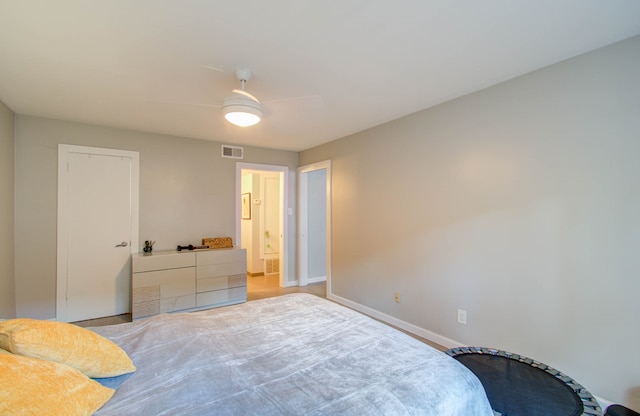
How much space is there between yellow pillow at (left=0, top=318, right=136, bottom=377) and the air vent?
12.0 feet

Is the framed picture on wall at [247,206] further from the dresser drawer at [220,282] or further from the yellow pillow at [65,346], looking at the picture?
the yellow pillow at [65,346]

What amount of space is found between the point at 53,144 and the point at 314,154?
3419 mm

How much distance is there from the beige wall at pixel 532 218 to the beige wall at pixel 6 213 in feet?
13.4

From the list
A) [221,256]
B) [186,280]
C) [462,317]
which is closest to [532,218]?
[462,317]

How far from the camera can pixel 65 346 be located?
1.13m

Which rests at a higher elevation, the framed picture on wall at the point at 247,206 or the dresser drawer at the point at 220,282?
the framed picture on wall at the point at 247,206

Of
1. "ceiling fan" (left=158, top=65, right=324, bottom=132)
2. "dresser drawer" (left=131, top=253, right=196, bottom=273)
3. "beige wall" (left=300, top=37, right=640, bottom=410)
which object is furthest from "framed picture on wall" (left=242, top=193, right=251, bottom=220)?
"beige wall" (left=300, top=37, right=640, bottom=410)

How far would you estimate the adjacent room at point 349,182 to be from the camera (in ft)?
5.16

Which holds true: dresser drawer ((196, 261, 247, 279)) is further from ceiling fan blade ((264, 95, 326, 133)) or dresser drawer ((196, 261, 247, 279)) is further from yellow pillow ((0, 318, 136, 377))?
yellow pillow ((0, 318, 136, 377))

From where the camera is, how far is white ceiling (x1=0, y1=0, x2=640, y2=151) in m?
1.62

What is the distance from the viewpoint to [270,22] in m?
1.71

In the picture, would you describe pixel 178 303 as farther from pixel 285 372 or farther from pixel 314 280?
pixel 285 372

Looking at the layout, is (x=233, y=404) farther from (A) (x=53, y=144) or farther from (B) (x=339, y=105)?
(A) (x=53, y=144)

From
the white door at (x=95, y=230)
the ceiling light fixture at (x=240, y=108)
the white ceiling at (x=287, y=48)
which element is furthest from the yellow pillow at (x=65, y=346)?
the white door at (x=95, y=230)
